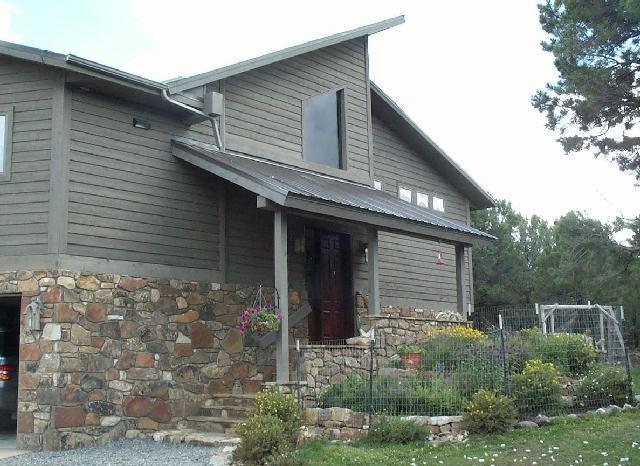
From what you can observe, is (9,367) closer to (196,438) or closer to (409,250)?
(196,438)

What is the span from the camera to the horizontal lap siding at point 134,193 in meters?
10.8

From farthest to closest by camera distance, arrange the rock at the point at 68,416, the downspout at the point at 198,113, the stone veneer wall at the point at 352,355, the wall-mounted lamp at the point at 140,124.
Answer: the wall-mounted lamp at the point at 140,124
the downspout at the point at 198,113
the stone veneer wall at the point at 352,355
the rock at the point at 68,416

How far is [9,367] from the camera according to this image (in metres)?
11.0

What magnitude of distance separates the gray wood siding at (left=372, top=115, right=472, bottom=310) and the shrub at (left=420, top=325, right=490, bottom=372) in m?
4.57

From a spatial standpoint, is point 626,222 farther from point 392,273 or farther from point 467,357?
point 467,357

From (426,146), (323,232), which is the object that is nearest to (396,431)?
(323,232)

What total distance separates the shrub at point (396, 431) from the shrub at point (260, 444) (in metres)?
1.12

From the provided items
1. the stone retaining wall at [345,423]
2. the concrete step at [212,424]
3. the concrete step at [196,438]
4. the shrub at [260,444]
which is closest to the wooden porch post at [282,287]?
the stone retaining wall at [345,423]

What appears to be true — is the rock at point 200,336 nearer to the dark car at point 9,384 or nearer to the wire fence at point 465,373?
the wire fence at point 465,373

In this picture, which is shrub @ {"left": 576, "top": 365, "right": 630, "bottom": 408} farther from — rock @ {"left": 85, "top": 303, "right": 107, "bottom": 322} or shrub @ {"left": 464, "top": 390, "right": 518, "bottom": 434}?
rock @ {"left": 85, "top": 303, "right": 107, "bottom": 322}

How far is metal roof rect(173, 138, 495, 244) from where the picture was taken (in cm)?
1084

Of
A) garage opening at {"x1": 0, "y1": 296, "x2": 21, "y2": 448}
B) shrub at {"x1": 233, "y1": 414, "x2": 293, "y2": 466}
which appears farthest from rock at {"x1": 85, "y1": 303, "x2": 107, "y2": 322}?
shrub at {"x1": 233, "y1": 414, "x2": 293, "y2": 466}

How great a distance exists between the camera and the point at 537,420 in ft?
31.4

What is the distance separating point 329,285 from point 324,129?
312 centimetres
